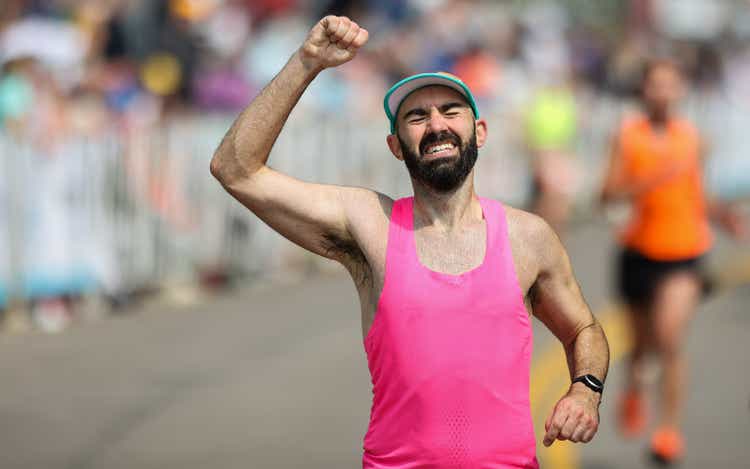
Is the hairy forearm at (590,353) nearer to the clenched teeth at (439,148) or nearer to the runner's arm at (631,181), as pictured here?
the clenched teeth at (439,148)

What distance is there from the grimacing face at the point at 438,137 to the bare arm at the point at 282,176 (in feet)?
0.80

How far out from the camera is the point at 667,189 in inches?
384

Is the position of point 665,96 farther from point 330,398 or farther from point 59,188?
point 59,188

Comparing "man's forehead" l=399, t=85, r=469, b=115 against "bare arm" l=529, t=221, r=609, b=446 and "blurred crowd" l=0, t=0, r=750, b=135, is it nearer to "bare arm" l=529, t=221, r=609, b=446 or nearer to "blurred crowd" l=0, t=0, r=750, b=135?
"bare arm" l=529, t=221, r=609, b=446

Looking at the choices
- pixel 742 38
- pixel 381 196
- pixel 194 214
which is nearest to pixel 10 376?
pixel 194 214

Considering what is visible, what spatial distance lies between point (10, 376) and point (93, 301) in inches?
111

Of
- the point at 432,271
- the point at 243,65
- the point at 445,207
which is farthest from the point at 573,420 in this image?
the point at 243,65

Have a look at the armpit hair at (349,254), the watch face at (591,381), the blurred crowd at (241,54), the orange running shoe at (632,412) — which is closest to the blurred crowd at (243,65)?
the blurred crowd at (241,54)

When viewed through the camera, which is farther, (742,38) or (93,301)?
(742,38)

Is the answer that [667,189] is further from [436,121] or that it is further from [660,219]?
[436,121]

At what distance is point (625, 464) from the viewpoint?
9.04 m

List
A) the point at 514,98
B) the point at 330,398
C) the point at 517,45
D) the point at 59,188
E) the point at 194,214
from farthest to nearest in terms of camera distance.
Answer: the point at 517,45 < the point at 514,98 < the point at 194,214 < the point at 59,188 < the point at 330,398

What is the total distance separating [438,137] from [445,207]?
0.81 feet

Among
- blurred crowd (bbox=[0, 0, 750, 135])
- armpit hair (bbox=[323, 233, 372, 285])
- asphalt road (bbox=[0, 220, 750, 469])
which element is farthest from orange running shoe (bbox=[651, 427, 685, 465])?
blurred crowd (bbox=[0, 0, 750, 135])
